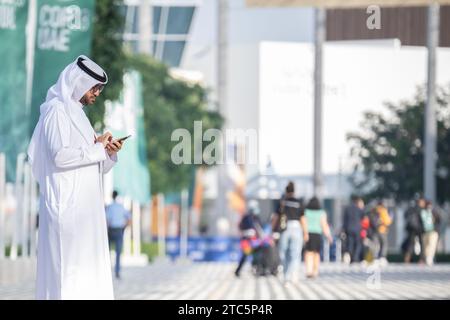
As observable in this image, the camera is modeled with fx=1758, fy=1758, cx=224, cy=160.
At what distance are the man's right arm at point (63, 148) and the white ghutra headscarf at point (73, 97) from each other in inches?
2.9

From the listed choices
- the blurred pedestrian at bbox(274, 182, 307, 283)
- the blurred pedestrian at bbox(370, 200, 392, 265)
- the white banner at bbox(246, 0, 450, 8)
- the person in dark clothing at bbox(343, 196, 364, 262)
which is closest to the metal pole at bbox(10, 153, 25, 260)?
the white banner at bbox(246, 0, 450, 8)

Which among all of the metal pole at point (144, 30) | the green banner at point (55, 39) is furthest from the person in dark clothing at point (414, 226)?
the metal pole at point (144, 30)

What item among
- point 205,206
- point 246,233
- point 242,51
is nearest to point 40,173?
point 246,233

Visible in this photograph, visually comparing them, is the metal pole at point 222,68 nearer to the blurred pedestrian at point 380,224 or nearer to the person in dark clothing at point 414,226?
the person in dark clothing at point 414,226

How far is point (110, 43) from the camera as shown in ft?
123

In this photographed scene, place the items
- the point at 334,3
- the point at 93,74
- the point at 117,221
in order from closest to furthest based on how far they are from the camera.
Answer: the point at 93,74 → the point at 334,3 → the point at 117,221

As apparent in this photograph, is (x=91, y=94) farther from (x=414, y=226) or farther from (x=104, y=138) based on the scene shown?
(x=414, y=226)

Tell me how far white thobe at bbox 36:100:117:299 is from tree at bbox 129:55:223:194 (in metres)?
51.5

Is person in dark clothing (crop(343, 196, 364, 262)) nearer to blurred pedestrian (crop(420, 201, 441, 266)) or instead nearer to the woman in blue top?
blurred pedestrian (crop(420, 201, 441, 266))

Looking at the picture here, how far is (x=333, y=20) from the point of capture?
69.0m

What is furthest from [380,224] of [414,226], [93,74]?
[93,74]

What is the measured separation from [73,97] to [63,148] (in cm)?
44
